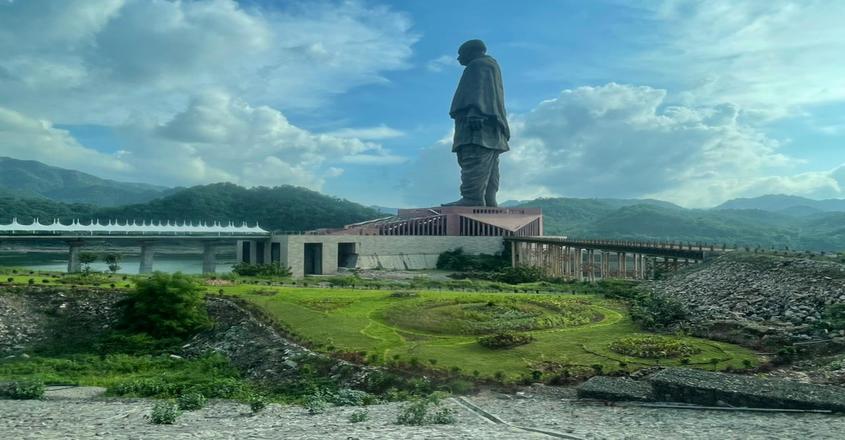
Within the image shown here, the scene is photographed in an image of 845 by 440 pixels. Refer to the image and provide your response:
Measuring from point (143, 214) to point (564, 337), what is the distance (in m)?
129

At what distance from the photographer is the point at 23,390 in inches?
789

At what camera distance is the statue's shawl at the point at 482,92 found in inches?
3556

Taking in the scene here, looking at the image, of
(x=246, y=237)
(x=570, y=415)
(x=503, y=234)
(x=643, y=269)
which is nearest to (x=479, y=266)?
(x=503, y=234)

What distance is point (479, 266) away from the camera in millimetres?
72250

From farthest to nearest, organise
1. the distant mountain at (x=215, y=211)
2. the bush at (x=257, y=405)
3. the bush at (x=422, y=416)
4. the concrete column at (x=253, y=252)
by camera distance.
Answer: the distant mountain at (x=215, y=211)
the concrete column at (x=253, y=252)
the bush at (x=257, y=405)
the bush at (x=422, y=416)

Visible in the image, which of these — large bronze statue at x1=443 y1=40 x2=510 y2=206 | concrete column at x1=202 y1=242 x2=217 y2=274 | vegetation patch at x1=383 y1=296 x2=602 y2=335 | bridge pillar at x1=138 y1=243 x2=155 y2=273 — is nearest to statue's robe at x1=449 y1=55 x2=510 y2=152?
large bronze statue at x1=443 y1=40 x2=510 y2=206

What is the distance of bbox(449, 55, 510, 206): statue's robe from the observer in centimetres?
9069

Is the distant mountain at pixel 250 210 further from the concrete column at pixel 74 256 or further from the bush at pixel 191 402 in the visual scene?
the bush at pixel 191 402

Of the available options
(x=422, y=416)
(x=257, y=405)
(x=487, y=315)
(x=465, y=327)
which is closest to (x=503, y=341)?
(x=465, y=327)

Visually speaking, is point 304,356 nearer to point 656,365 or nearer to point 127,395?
point 127,395

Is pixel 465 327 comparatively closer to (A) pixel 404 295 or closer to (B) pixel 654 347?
(B) pixel 654 347

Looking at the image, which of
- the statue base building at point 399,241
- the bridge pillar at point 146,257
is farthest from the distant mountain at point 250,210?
the bridge pillar at point 146,257

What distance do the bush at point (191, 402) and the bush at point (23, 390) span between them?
567 centimetres

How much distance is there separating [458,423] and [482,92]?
8037cm
